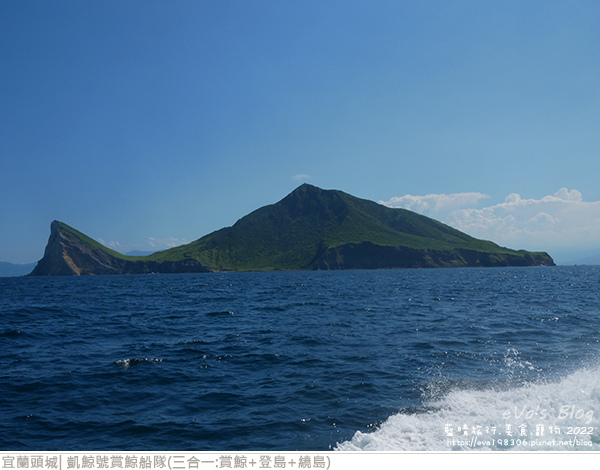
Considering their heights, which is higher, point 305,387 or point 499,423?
point 499,423

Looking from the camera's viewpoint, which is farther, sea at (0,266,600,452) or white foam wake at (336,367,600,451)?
sea at (0,266,600,452)

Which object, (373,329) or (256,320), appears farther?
(256,320)

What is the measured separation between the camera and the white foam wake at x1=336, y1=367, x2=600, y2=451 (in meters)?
11.0

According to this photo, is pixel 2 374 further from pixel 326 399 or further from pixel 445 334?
pixel 445 334

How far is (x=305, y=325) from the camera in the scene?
32188mm

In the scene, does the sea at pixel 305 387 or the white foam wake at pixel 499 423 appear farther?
the sea at pixel 305 387

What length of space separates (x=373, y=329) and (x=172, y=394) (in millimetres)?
18379

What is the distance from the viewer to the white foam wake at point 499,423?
1104 centimetres

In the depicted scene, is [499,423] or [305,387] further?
[305,387]

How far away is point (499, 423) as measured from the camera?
12320mm

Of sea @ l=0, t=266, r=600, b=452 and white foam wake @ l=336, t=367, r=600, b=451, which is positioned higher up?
white foam wake @ l=336, t=367, r=600, b=451

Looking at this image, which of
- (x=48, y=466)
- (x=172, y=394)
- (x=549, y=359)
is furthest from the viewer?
(x=549, y=359)

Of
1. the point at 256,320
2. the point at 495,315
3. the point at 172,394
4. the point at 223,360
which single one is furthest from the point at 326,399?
the point at 495,315

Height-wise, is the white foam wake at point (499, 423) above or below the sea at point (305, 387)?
above
